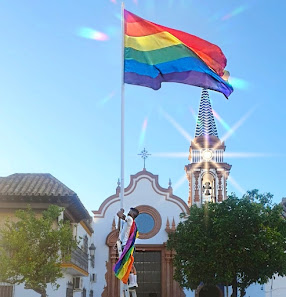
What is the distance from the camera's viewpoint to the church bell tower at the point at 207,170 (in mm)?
46594

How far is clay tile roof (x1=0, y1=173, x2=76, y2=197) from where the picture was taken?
2629cm

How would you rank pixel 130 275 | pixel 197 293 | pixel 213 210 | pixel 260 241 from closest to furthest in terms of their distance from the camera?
pixel 130 275 < pixel 260 241 < pixel 213 210 < pixel 197 293

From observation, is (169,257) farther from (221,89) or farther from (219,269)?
(221,89)

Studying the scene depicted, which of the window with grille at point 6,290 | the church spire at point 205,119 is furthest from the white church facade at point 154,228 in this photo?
the window with grille at point 6,290

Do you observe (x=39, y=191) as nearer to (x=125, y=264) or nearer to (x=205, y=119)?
(x=125, y=264)

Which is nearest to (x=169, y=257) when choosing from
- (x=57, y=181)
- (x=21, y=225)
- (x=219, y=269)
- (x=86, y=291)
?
(x=86, y=291)

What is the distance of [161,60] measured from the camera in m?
15.7

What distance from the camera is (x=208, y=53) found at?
1638 centimetres

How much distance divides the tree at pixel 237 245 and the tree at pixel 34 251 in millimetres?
13908

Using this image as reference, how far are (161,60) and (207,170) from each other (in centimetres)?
3232

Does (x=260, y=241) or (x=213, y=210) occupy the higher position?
(x=213, y=210)

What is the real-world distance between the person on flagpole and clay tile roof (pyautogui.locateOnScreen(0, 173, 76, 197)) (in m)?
14.2

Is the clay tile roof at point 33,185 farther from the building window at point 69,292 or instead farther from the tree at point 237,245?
the tree at point 237,245

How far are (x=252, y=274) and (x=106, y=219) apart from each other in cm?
1506
